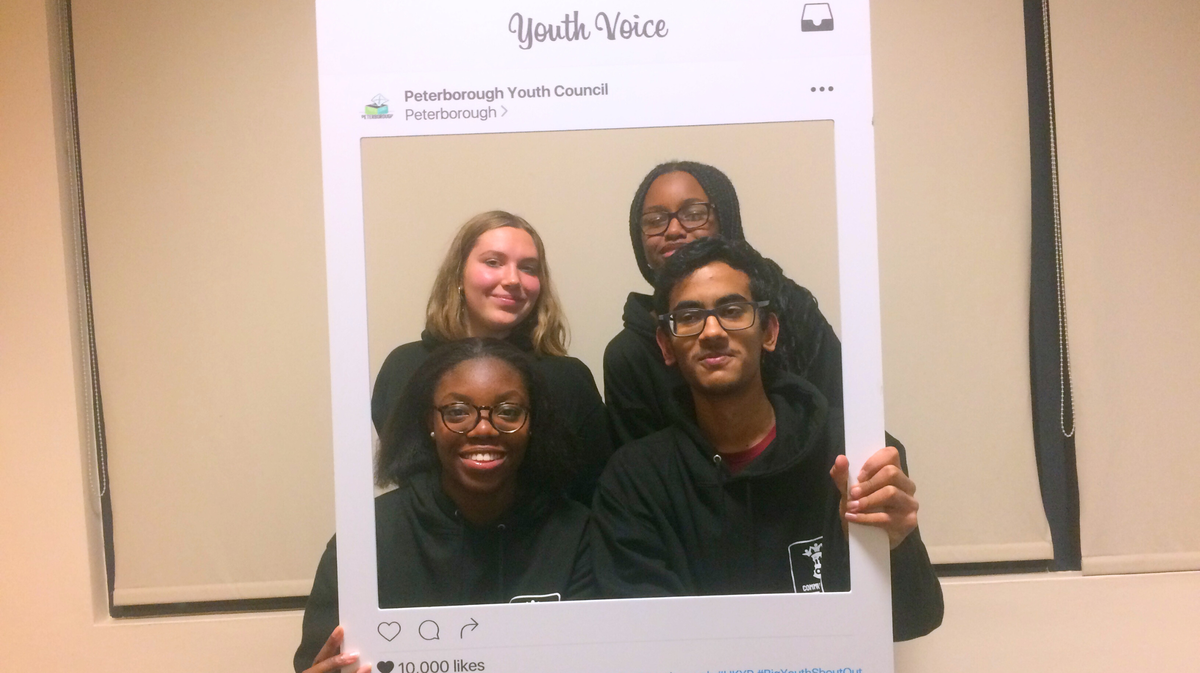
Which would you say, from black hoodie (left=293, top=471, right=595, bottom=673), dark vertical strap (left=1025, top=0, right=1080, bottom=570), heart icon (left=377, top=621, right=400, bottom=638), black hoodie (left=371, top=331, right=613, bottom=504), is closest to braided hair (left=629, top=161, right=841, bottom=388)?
black hoodie (left=371, top=331, right=613, bottom=504)

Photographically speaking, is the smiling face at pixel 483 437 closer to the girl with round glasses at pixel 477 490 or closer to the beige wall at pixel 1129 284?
the girl with round glasses at pixel 477 490

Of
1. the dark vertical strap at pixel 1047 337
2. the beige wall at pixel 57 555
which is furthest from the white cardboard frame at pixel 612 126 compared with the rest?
the dark vertical strap at pixel 1047 337

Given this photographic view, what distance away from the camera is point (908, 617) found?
1.05 metres

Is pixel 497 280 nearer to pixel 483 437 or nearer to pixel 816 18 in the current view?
pixel 483 437

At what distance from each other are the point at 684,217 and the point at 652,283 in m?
0.11

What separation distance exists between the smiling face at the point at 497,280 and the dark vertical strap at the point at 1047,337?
1153 millimetres

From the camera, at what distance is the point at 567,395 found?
97 centimetres

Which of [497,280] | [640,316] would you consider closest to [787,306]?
[640,316]

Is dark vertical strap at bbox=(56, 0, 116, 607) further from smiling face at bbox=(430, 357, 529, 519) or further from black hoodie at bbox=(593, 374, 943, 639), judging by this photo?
black hoodie at bbox=(593, 374, 943, 639)

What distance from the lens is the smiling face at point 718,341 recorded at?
3.08ft

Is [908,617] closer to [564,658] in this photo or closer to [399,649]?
[564,658]

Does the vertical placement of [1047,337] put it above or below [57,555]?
above

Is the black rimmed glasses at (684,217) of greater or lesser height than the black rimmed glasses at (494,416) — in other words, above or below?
above

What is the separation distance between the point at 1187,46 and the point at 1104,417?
0.83 meters
